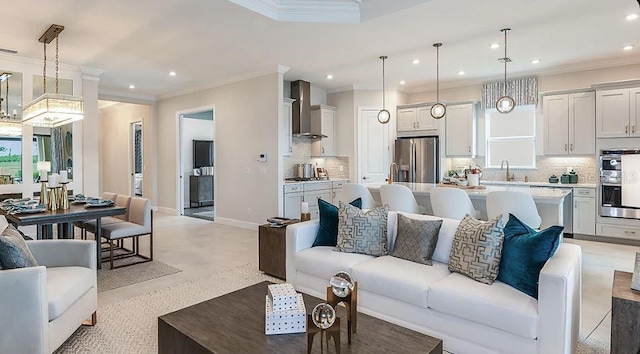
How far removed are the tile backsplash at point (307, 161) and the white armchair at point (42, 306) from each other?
192 inches

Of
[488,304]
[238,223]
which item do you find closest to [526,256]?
[488,304]

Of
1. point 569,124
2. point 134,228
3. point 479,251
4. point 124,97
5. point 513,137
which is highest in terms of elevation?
point 124,97

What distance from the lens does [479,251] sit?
2.53m

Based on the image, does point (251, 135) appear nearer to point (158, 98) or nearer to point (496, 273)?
point (158, 98)

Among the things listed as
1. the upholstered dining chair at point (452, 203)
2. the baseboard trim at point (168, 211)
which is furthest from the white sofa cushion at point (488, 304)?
the baseboard trim at point (168, 211)

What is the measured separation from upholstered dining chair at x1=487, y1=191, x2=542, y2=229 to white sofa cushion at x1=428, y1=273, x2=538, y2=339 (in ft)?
5.28

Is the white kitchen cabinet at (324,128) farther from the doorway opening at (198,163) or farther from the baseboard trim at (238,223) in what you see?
the doorway opening at (198,163)

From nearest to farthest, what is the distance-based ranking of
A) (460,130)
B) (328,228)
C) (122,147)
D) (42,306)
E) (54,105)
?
1. (42,306)
2. (328,228)
3. (54,105)
4. (460,130)
5. (122,147)

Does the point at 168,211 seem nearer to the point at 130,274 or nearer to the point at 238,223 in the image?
the point at 238,223

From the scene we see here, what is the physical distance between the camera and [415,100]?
8.14 m

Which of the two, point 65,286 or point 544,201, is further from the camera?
point 544,201

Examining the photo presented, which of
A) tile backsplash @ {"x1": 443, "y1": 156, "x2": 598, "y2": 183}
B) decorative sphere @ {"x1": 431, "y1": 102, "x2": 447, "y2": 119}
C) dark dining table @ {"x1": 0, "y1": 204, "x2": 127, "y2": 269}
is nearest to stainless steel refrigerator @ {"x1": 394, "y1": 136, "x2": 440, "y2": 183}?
tile backsplash @ {"x1": 443, "y1": 156, "x2": 598, "y2": 183}

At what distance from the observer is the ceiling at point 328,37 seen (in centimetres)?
388

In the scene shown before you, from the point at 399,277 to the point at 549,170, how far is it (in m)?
5.39
